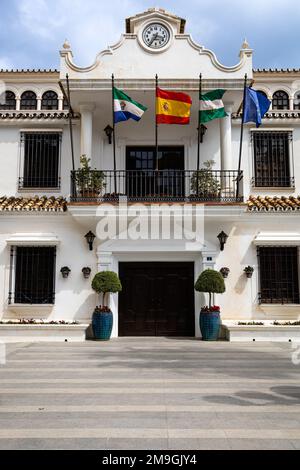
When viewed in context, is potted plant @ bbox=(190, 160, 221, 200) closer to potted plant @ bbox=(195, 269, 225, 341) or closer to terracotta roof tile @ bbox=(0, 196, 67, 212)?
potted plant @ bbox=(195, 269, 225, 341)

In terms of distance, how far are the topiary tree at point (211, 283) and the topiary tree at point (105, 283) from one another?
2.32m

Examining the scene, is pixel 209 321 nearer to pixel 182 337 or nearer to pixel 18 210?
pixel 182 337

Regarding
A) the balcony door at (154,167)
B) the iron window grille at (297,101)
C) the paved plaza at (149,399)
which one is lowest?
the paved plaza at (149,399)

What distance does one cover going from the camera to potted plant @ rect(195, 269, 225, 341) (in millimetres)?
12398

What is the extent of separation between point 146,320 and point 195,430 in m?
8.69

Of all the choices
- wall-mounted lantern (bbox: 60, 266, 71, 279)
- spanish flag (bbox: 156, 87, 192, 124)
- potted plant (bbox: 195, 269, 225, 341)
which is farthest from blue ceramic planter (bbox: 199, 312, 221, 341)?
spanish flag (bbox: 156, 87, 192, 124)

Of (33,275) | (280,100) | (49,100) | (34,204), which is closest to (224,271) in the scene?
(33,275)

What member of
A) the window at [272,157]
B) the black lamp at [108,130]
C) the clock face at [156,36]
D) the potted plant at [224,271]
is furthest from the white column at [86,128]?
the window at [272,157]

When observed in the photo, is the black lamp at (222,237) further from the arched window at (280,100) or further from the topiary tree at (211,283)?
the arched window at (280,100)

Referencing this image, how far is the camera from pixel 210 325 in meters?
12.6

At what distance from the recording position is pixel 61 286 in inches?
535

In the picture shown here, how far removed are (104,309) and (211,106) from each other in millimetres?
6732

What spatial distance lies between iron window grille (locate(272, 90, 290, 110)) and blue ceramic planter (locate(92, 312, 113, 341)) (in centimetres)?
1363

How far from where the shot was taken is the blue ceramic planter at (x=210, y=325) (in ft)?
41.3
